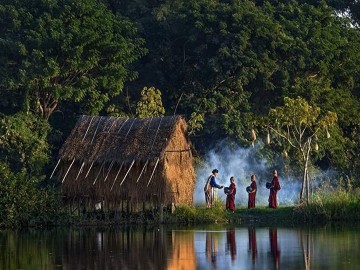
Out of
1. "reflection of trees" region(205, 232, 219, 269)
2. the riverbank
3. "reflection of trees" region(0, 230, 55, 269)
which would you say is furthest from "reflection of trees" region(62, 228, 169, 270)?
the riverbank

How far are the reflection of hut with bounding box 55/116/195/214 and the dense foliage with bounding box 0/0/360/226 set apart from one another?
2167mm

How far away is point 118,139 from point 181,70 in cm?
778

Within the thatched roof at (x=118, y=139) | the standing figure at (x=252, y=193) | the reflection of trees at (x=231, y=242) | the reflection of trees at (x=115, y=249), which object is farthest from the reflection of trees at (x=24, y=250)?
the standing figure at (x=252, y=193)

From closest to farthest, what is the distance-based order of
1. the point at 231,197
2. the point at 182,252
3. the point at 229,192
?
the point at 182,252 < the point at 229,192 < the point at 231,197

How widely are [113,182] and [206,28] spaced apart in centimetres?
866

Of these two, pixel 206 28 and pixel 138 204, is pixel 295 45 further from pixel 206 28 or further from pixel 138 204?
pixel 138 204

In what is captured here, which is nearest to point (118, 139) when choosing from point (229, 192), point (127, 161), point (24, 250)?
point (127, 161)

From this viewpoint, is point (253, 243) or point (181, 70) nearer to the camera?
point (253, 243)

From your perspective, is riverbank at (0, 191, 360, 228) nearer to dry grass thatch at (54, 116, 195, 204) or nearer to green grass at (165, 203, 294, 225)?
green grass at (165, 203, 294, 225)

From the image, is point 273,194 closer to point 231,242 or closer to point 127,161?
point 127,161

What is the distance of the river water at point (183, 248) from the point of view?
73.6ft

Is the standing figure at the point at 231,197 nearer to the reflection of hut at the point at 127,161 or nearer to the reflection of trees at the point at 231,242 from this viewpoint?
the reflection of hut at the point at 127,161

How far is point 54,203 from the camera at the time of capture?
32.1 metres

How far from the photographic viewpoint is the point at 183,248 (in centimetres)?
2527
